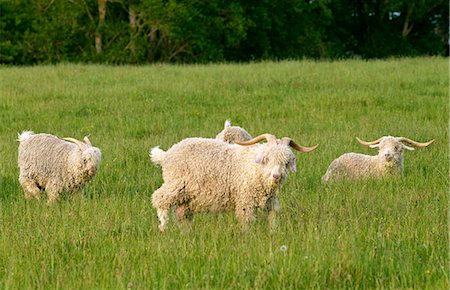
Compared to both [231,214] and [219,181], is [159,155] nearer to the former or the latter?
[219,181]

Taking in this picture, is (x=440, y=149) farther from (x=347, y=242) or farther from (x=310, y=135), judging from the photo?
(x=347, y=242)

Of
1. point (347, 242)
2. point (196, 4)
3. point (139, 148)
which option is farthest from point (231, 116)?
point (196, 4)

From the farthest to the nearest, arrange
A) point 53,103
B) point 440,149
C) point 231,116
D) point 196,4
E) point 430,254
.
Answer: point 196,4, point 53,103, point 231,116, point 440,149, point 430,254

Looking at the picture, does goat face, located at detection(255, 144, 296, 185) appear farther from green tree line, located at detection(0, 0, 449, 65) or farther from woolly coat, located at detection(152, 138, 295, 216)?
green tree line, located at detection(0, 0, 449, 65)

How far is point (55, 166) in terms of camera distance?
941 centimetres

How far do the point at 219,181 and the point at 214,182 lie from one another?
0.15 ft

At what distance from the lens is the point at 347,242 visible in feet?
20.9

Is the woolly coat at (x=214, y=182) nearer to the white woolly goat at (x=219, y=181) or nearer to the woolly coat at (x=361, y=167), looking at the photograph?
the white woolly goat at (x=219, y=181)

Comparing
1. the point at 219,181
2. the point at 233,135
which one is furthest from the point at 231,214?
the point at 233,135

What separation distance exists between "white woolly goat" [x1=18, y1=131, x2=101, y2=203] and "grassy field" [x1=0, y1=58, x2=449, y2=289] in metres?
0.27

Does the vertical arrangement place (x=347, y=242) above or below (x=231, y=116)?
above

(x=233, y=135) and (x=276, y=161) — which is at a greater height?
(x=276, y=161)

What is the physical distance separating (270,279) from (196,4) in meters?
33.4

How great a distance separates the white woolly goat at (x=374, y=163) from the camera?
10.5 metres
